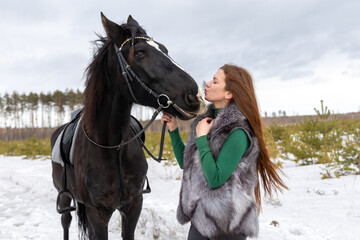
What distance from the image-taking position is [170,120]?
1812 mm

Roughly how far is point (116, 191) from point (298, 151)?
22.0 feet

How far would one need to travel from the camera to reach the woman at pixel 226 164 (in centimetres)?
143

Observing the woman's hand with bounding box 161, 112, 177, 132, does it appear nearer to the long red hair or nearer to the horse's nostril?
the horse's nostril

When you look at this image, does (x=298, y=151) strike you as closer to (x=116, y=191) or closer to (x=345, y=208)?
(x=345, y=208)

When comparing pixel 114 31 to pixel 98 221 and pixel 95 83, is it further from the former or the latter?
pixel 98 221

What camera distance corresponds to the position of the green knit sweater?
1.40 m

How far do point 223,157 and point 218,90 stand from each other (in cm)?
45

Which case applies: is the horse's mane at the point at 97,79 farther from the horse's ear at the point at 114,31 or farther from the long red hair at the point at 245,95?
the long red hair at the point at 245,95

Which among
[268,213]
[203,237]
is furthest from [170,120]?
[268,213]

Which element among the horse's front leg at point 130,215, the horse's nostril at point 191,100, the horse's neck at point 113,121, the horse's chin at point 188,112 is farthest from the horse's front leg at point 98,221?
the horse's nostril at point 191,100

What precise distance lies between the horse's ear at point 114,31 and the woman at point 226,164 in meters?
A: 0.79

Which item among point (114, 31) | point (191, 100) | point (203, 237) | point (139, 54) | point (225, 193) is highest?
point (114, 31)

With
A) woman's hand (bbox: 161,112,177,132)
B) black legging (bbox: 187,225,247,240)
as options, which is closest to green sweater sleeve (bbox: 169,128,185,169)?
woman's hand (bbox: 161,112,177,132)

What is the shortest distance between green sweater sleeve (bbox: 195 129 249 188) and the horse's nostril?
0.23 m
